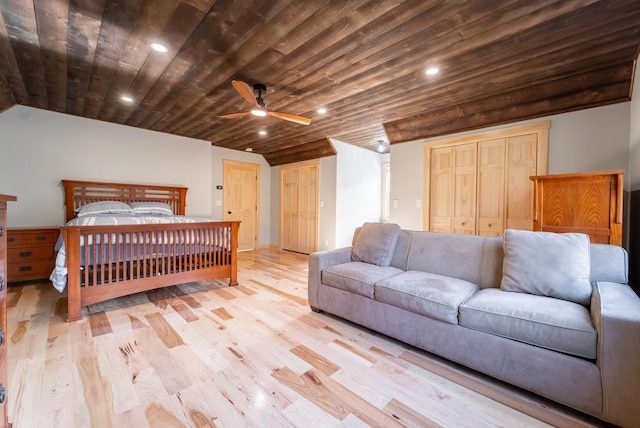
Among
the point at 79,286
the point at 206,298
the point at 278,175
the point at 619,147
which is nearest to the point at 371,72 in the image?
the point at 619,147

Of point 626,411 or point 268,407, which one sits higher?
point 626,411

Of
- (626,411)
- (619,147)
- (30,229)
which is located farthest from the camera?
(30,229)

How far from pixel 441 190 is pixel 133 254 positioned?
14.0 feet

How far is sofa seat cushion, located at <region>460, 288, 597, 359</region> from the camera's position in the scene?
1.43 m

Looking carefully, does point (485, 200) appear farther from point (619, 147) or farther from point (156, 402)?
point (156, 402)

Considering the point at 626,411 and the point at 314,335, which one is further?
the point at 314,335

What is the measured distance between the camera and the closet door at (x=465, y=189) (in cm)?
398

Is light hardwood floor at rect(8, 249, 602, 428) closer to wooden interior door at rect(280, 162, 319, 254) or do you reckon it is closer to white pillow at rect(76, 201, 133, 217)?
white pillow at rect(76, 201, 133, 217)

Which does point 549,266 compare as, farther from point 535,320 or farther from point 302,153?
point 302,153

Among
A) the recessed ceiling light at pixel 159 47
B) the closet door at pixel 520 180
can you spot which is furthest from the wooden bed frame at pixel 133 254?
the closet door at pixel 520 180

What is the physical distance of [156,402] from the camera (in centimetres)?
153

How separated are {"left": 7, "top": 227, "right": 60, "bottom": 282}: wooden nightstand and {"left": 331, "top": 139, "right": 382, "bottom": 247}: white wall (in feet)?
14.7

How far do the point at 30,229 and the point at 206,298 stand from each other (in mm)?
2688

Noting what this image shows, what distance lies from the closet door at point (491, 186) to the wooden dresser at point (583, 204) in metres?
1.08
